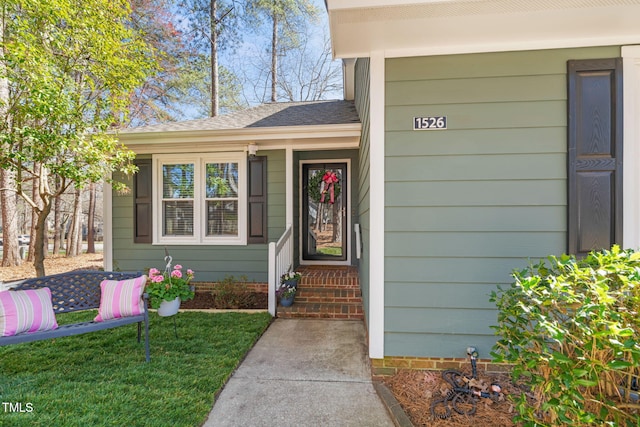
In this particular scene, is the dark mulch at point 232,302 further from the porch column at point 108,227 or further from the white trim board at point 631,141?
the white trim board at point 631,141

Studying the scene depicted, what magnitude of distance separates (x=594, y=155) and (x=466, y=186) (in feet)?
3.12

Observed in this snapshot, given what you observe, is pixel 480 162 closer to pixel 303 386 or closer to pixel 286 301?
pixel 303 386

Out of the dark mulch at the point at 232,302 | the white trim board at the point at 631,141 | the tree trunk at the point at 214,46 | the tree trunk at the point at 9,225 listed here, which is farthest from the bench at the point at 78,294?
the tree trunk at the point at 214,46

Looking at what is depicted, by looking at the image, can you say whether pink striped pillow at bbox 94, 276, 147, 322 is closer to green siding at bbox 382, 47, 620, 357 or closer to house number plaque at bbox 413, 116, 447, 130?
green siding at bbox 382, 47, 620, 357

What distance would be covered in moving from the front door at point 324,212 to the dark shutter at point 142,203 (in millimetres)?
2723

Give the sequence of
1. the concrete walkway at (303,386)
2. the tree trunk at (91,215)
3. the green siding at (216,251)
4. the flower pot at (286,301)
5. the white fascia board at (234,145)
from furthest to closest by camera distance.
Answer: the tree trunk at (91,215)
the green siding at (216,251)
the white fascia board at (234,145)
the flower pot at (286,301)
the concrete walkway at (303,386)

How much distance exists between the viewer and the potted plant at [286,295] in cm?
404

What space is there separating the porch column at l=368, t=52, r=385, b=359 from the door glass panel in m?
3.08

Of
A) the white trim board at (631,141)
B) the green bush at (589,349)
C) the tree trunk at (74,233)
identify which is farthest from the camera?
the tree trunk at (74,233)

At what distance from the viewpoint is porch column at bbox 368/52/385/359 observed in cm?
233

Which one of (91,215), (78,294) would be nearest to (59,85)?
(78,294)

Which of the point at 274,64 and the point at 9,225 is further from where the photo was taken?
the point at 274,64

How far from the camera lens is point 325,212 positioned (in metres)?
5.59

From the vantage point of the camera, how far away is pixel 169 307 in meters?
3.06
